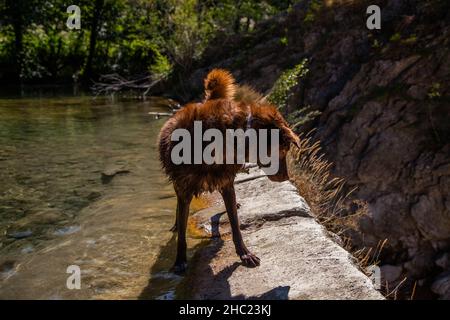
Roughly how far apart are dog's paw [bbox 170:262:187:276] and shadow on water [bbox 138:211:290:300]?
0.03 metres

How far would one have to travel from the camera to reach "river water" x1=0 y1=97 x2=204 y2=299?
3.68 m

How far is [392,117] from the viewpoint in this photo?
11.9m

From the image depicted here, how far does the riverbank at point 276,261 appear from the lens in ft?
10.8

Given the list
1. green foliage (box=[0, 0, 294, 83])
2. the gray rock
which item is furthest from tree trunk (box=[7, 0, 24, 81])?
the gray rock

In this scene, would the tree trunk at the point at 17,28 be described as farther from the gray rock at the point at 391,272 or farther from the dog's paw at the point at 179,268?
the dog's paw at the point at 179,268

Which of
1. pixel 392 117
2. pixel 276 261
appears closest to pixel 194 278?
pixel 276 261

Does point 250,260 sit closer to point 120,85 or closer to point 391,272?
point 391,272

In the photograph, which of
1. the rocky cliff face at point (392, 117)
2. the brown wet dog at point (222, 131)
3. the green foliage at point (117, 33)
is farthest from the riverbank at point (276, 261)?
the green foliage at point (117, 33)

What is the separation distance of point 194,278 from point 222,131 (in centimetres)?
114

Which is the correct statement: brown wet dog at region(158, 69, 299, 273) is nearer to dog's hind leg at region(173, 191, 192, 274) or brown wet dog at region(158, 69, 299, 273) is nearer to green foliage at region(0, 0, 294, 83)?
dog's hind leg at region(173, 191, 192, 274)

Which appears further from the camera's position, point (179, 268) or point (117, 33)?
point (117, 33)

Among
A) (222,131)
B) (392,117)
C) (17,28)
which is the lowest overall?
(392,117)

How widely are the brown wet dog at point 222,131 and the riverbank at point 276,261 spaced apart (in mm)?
187
